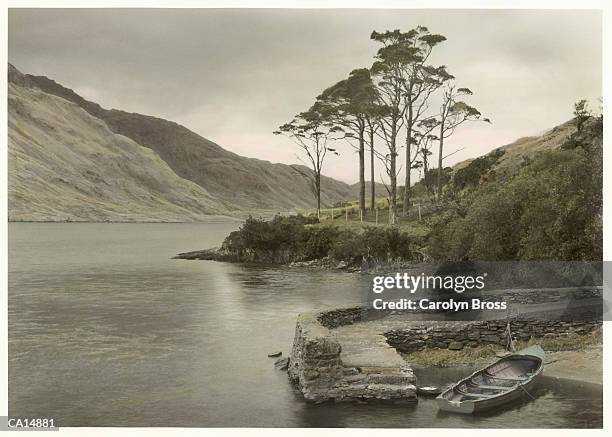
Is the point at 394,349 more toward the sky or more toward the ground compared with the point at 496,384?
more toward the sky

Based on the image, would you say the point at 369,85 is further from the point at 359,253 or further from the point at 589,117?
the point at 359,253

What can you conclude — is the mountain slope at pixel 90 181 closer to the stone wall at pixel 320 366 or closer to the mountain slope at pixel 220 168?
the mountain slope at pixel 220 168

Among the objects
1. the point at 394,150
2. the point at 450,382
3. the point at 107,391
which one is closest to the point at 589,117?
the point at 394,150

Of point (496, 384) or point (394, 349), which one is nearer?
point (496, 384)

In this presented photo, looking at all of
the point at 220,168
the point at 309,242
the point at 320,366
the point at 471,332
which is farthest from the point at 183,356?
the point at 220,168

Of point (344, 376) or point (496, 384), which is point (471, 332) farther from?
point (344, 376)

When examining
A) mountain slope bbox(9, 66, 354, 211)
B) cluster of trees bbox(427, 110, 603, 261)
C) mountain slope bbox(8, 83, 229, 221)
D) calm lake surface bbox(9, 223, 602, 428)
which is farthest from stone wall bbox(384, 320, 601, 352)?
mountain slope bbox(8, 83, 229, 221)
